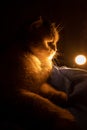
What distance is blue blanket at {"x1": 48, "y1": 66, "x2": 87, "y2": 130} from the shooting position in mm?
1365

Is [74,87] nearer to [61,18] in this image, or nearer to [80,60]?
[80,60]

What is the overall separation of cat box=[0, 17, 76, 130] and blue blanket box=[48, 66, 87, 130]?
0.20 feet

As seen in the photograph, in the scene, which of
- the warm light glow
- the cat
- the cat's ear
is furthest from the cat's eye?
the warm light glow

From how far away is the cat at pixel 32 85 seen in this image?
1238mm

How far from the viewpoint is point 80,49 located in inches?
95.6

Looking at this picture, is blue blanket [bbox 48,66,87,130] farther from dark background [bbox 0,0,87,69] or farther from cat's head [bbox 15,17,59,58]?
dark background [bbox 0,0,87,69]

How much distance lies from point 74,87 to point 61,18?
977 millimetres

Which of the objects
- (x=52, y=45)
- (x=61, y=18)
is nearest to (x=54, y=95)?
(x=52, y=45)

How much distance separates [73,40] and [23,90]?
1.19 meters

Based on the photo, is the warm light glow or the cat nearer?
the cat

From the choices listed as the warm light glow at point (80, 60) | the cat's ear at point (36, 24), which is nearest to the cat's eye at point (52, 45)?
the cat's ear at point (36, 24)

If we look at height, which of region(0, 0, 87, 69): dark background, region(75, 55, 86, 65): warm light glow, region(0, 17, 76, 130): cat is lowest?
region(0, 17, 76, 130): cat

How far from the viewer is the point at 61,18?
239 cm

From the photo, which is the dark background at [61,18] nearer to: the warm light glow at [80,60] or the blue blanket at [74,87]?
the warm light glow at [80,60]
